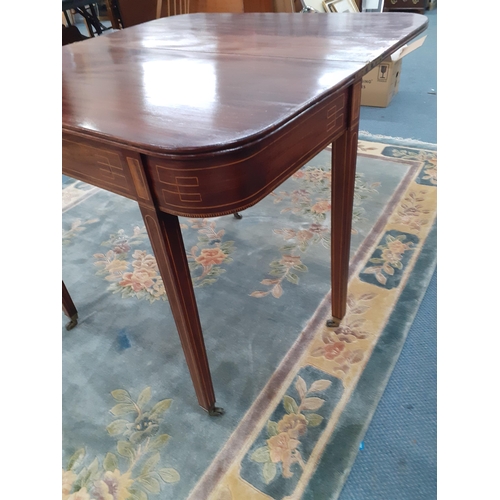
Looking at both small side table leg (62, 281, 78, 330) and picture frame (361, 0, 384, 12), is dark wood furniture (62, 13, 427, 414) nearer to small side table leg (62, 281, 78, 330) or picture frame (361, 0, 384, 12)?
small side table leg (62, 281, 78, 330)

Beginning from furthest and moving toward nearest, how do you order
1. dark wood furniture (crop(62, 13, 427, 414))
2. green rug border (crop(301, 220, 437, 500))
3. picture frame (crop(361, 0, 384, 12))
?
picture frame (crop(361, 0, 384, 12)) → green rug border (crop(301, 220, 437, 500)) → dark wood furniture (crop(62, 13, 427, 414))

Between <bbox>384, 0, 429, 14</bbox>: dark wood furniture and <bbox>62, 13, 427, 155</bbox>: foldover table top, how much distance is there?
3535mm

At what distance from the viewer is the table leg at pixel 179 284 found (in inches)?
27.7

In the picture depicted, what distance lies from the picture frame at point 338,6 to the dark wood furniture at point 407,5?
1644mm

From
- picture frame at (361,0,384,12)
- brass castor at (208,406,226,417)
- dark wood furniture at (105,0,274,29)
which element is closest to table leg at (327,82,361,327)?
brass castor at (208,406,226,417)

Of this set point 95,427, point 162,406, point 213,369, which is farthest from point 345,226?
point 95,427

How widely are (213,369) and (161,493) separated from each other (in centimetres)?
34

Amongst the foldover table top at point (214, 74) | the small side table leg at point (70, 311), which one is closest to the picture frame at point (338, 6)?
the foldover table top at point (214, 74)

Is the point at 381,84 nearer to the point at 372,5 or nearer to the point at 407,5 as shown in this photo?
the point at 372,5

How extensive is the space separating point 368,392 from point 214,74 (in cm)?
84

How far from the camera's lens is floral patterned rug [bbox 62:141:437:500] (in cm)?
92

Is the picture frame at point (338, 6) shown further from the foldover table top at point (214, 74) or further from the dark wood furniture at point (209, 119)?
the dark wood furniture at point (209, 119)

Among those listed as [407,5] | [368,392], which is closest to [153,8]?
[407,5]

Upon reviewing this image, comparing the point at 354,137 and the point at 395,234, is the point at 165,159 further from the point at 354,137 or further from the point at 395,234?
the point at 395,234
